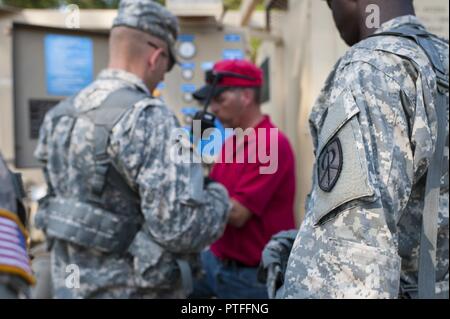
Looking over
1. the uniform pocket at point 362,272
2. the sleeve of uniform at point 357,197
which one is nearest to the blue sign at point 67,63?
the sleeve of uniform at point 357,197

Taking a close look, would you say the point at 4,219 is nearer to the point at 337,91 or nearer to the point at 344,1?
the point at 337,91

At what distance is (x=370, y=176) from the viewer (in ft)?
3.28

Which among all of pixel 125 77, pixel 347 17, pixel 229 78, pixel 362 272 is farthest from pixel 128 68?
pixel 362 272

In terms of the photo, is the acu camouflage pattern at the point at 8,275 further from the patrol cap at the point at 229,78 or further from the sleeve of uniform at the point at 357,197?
the patrol cap at the point at 229,78

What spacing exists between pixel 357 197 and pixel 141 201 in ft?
3.37

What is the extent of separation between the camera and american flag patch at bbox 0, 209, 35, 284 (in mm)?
1007

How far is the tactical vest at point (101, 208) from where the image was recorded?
183cm

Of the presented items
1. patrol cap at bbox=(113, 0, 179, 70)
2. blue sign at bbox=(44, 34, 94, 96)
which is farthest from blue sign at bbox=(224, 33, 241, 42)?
patrol cap at bbox=(113, 0, 179, 70)

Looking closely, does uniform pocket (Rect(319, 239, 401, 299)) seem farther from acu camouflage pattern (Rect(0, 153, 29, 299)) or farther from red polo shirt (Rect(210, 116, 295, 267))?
red polo shirt (Rect(210, 116, 295, 267))

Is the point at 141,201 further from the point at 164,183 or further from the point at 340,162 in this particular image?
the point at 340,162

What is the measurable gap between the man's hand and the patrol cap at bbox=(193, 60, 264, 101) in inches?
52.1

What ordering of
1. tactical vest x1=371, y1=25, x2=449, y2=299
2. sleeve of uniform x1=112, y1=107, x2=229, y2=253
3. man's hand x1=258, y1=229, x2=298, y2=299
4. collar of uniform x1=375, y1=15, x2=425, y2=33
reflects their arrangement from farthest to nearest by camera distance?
1. sleeve of uniform x1=112, y1=107, x2=229, y2=253
2. man's hand x1=258, y1=229, x2=298, y2=299
3. collar of uniform x1=375, y1=15, x2=425, y2=33
4. tactical vest x1=371, y1=25, x2=449, y2=299

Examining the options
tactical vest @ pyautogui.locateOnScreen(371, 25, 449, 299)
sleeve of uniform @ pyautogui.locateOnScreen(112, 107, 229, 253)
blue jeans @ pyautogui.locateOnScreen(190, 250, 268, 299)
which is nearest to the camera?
tactical vest @ pyautogui.locateOnScreen(371, 25, 449, 299)
